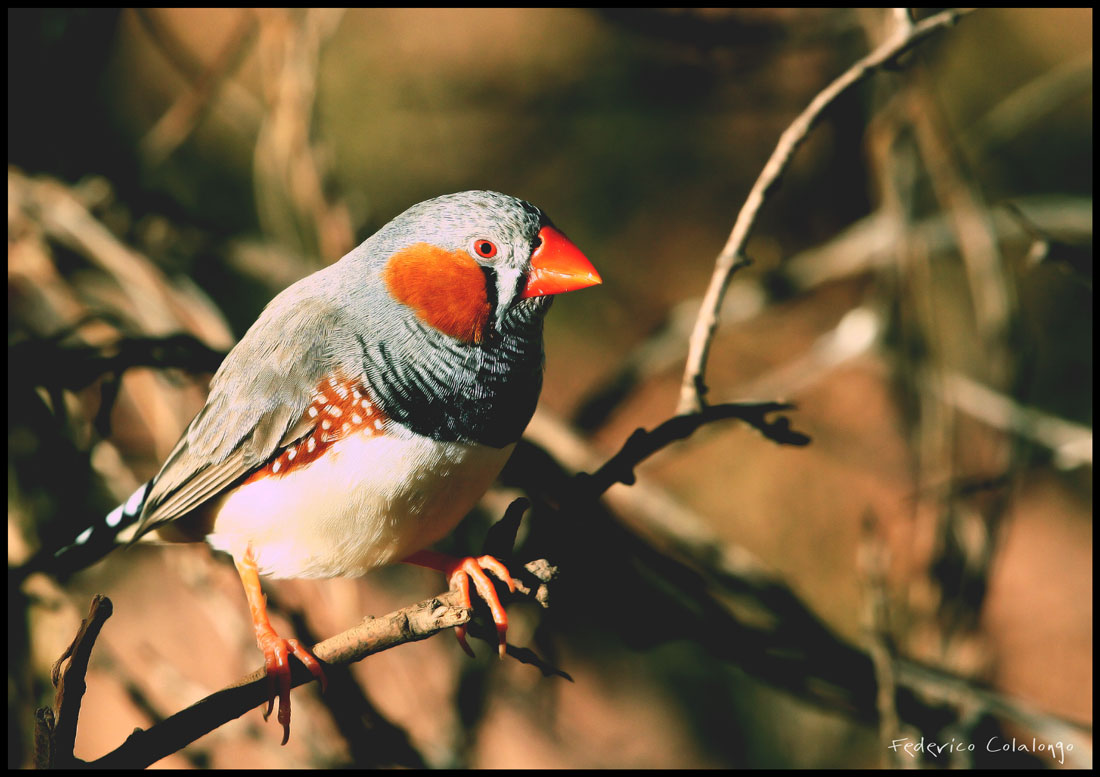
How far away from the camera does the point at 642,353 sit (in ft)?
9.87

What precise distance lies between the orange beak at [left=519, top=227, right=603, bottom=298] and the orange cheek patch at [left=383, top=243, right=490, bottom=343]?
100 millimetres

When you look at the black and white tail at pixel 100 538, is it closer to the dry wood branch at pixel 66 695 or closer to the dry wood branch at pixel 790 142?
the dry wood branch at pixel 66 695

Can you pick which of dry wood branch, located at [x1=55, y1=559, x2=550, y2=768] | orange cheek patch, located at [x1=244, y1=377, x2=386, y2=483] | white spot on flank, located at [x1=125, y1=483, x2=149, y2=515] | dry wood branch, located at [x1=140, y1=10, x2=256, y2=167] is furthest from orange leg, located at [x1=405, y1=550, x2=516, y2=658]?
dry wood branch, located at [x1=140, y1=10, x2=256, y2=167]

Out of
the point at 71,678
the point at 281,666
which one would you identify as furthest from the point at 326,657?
the point at 71,678

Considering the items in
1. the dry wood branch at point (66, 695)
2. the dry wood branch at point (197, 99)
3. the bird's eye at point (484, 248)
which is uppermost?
the dry wood branch at point (197, 99)

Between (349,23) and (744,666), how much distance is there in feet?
12.2

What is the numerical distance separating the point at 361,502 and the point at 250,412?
33cm

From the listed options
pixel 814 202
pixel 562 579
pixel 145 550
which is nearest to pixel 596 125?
pixel 814 202

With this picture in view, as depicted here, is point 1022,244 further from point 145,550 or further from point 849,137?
point 145,550

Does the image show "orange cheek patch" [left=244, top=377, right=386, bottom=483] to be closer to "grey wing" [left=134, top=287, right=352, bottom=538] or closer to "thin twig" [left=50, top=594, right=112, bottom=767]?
"grey wing" [left=134, top=287, right=352, bottom=538]

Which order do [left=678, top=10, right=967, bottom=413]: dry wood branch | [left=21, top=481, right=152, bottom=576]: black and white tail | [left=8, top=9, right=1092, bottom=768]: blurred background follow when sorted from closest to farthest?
[left=678, top=10, right=967, bottom=413]: dry wood branch → [left=21, top=481, right=152, bottom=576]: black and white tail → [left=8, top=9, right=1092, bottom=768]: blurred background

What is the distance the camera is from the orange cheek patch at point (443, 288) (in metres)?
1.81

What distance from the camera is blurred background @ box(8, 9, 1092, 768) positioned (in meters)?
2.35

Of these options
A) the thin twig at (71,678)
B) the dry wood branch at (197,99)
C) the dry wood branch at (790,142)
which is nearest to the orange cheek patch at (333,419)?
the thin twig at (71,678)
